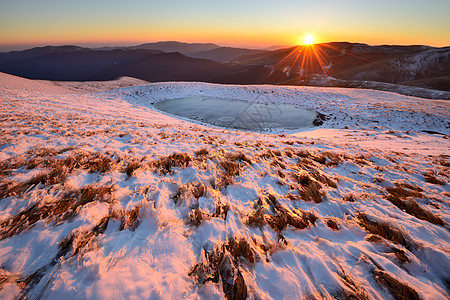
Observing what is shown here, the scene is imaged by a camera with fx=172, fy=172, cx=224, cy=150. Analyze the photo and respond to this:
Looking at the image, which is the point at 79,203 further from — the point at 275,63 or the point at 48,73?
the point at 48,73

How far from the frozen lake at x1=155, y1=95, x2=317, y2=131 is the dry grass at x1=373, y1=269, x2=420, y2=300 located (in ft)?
47.1

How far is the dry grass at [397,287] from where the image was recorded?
2068 millimetres

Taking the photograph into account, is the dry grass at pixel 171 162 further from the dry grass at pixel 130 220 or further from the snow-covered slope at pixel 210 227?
the dry grass at pixel 130 220

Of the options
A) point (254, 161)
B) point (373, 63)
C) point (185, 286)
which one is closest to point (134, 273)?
point (185, 286)

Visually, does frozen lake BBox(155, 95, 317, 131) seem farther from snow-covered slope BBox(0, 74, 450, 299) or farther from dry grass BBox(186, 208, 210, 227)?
dry grass BBox(186, 208, 210, 227)

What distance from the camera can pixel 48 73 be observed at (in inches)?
6890

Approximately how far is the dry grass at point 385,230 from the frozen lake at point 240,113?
1325 cm

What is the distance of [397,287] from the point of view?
2121mm

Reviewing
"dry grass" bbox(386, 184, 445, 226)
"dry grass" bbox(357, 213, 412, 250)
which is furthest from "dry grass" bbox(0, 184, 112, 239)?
"dry grass" bbox(386, 184, 445, 226)

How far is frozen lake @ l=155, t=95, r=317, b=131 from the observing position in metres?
17.6

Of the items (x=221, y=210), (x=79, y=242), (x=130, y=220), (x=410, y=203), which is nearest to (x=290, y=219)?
(x=221, y=210)

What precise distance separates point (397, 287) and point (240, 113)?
19.9m

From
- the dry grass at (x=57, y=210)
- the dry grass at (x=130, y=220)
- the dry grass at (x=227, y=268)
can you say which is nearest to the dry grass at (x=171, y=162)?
the dry grass at (x=57, y=210)

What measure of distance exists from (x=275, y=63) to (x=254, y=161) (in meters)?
155
